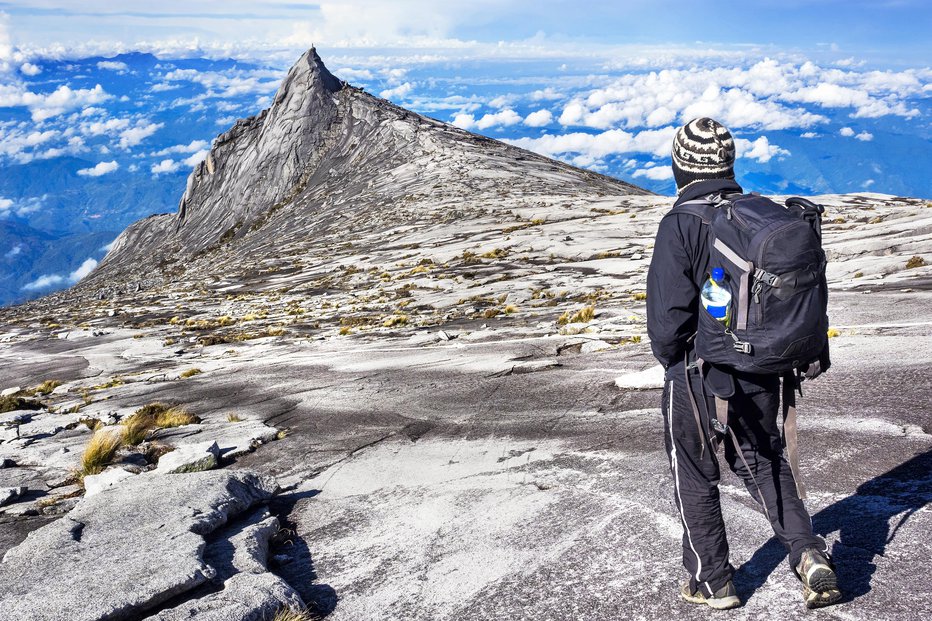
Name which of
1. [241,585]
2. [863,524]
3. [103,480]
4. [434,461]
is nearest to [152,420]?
[103,480]

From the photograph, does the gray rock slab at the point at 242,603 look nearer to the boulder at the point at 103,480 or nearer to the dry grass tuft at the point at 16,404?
the boulder at the point at 103,480

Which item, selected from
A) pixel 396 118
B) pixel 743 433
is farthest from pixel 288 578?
pixel 396 118

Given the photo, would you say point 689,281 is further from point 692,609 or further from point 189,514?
point 189,514

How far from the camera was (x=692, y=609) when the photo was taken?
18.7 ft

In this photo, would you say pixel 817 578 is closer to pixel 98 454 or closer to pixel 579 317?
pixel 98 454

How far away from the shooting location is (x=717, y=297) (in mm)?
5062

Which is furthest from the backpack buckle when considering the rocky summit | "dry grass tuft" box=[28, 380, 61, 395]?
"dry grass tuft" box=[28, 380, 61, 395]

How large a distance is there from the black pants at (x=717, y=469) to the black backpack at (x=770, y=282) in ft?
1.69

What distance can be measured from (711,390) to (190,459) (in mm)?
9230

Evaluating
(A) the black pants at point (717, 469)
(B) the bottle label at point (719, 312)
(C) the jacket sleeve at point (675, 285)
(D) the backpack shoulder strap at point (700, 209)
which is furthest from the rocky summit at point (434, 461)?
(D) the backpack shoulder strap at point (700, 209)

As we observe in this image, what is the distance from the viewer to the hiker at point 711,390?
5.12 meters

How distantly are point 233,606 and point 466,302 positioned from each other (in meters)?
23.5

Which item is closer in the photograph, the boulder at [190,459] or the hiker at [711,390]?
the hiker at [711,390]

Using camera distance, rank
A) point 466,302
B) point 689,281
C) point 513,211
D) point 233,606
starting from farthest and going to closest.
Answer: point 513,211 < point 466,302 < point 233,606 < point 689,281
